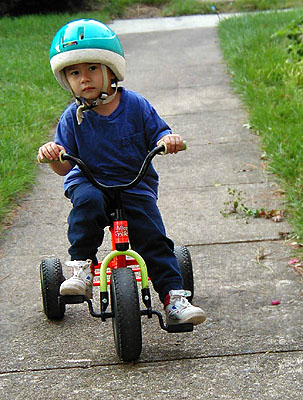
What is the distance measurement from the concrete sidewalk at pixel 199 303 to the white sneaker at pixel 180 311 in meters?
0.17

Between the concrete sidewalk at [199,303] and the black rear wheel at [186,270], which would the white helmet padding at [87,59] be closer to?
the black rear wheel at [186,270]

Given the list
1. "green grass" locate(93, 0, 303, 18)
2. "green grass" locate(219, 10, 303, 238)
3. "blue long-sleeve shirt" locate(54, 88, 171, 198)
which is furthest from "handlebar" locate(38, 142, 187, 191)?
"green grass" locate(93, 0, 303, 18)

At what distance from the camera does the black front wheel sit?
317 centimetres

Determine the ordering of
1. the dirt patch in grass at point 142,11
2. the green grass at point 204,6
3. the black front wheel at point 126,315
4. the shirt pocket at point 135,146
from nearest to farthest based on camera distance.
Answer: the black front wheel at point 126,315
the shirt pocket at point 135,146
the green grass at point 204,6
the dirt patch in grass at point 142,11

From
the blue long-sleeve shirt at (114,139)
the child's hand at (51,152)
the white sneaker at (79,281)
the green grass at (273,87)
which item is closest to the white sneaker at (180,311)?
the white sneaker at (79,281)

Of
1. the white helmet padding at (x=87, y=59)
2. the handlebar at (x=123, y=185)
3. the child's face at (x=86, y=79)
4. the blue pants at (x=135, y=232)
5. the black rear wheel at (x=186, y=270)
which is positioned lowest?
the black rear wheel at (x=186, y=270)

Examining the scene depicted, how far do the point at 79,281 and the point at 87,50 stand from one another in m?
1.01

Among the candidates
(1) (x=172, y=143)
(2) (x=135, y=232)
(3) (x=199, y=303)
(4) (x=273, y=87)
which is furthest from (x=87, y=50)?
(4) (x=273, y=87)

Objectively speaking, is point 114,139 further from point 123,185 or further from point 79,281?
point 79,281

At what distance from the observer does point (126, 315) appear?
317cm

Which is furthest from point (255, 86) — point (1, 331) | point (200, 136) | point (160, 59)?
point (1, 331)

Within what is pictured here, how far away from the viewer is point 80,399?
122 inches

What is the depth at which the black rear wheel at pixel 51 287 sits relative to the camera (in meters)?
3.74

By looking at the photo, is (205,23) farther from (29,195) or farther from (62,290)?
(62,290)
